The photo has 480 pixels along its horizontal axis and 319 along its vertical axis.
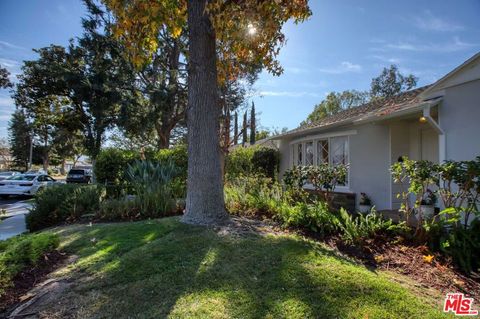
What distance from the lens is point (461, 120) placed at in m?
6.43

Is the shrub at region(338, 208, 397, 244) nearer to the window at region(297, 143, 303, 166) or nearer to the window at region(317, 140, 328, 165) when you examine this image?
the window at region(317, 140, 328, 165)

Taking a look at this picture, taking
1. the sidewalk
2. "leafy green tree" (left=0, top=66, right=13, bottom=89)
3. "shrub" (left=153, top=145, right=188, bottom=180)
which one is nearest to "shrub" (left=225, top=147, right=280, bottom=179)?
"shrub" (left=153, top=145, right=188, bottom=180)

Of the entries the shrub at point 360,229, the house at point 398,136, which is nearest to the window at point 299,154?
the house at point 398,136

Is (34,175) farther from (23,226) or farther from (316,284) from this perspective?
(316,284)

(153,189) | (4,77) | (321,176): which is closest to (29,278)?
(153,189)

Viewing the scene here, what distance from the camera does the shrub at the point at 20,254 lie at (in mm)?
3449

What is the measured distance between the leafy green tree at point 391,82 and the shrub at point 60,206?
34.2m

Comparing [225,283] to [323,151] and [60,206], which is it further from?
[323,151]

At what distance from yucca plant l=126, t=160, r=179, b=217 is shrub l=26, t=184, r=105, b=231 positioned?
1.23 meters

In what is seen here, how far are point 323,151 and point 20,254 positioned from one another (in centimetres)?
1030

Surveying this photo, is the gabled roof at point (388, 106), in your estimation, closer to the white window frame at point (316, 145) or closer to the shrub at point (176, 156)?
the white window frame at point (316, 145)

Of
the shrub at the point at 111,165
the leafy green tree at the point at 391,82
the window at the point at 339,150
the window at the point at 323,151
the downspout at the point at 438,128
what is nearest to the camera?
the downspout at the point at 438,128

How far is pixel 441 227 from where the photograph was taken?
5.05 metres

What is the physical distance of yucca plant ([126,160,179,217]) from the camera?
7.08 meters
